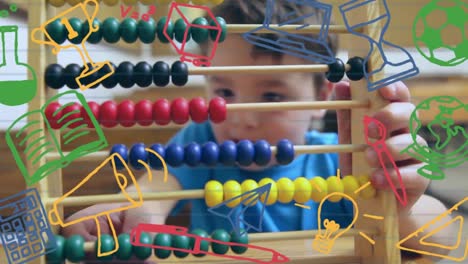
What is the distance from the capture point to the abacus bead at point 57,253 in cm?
55

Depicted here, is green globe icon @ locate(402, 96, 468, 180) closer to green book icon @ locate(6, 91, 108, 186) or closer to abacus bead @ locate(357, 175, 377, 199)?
abacus bead @ locate(357, 175, 377, 199)

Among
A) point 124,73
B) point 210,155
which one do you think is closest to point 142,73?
point 124,73

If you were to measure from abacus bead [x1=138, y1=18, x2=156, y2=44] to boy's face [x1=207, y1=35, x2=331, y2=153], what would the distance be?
0.14m

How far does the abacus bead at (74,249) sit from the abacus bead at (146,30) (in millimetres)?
257

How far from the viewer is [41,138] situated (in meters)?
0.56

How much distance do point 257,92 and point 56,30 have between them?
303 millimetres

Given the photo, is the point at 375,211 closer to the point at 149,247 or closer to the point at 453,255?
the point at 453,255

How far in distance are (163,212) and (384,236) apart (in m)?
0.40

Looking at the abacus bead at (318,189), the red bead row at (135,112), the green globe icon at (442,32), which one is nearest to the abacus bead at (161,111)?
the red bead row at (135,112)

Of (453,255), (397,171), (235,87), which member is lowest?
(453,255)

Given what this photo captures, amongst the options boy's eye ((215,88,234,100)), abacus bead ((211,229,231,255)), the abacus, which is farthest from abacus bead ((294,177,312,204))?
boy's eye ((215,88,234,100))

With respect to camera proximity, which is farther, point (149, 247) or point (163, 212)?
point (163, 212)

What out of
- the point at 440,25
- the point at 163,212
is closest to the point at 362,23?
the point at 440,25

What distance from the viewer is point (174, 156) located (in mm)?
571
